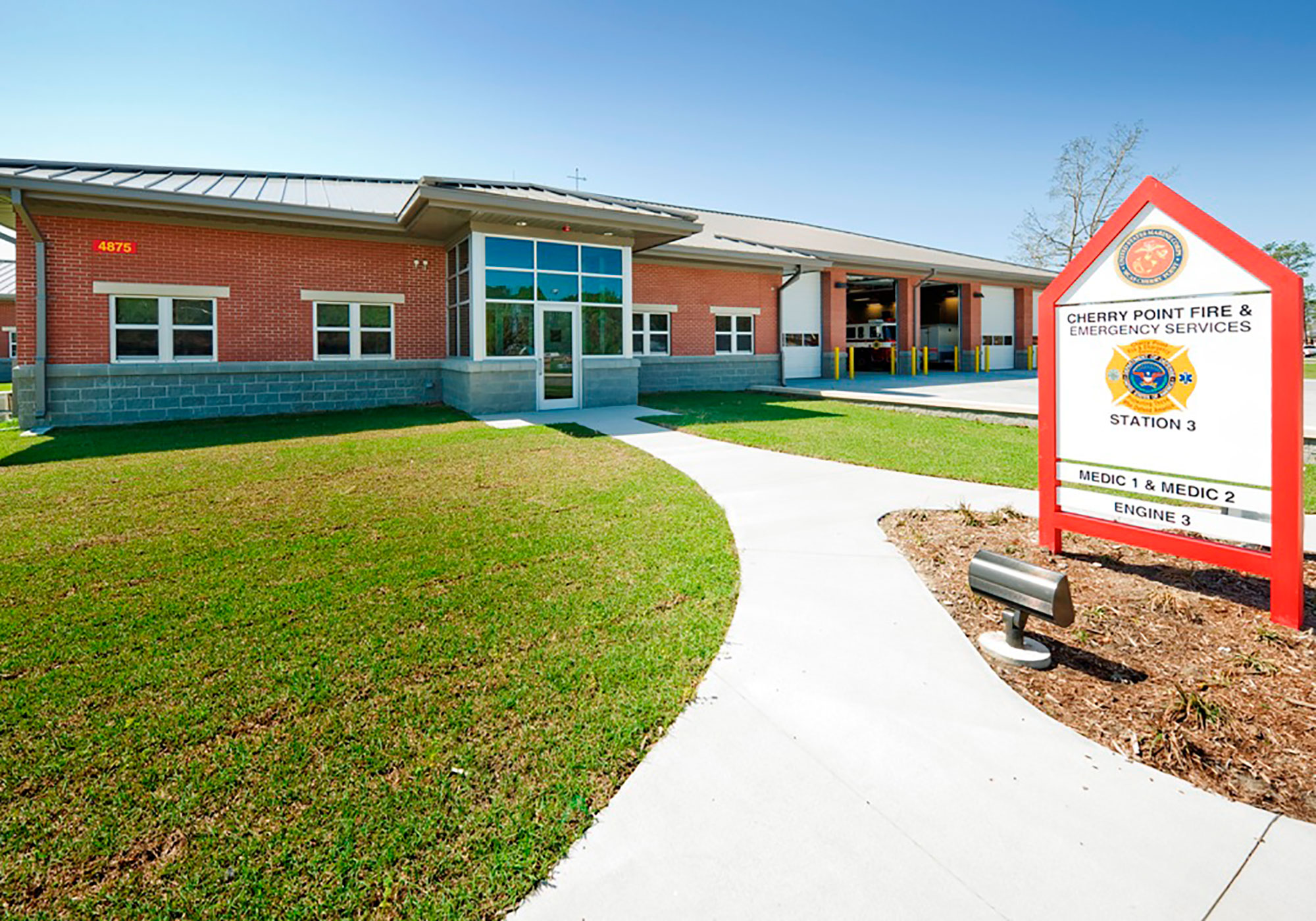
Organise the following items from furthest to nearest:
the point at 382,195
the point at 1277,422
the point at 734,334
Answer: the point at 734,334 < the point at 382,195 < the point at 1277,422

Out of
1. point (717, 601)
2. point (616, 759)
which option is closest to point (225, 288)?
point (717, 601)

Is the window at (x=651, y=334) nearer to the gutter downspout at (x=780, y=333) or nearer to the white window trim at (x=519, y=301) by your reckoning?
the white window trim at (x=519, y=301)

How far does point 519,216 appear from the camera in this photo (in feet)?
47.2

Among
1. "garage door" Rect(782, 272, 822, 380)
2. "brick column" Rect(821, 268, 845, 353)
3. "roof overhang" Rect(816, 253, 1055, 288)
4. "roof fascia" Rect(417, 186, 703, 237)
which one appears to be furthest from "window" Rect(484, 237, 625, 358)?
"brick column" Rect(821, 268, 845, 353)

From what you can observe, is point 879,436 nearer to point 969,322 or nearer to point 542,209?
point 542,209

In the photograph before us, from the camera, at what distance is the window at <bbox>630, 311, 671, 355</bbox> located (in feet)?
69.1

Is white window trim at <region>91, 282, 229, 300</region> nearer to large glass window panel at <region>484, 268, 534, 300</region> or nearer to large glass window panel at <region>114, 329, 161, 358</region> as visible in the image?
large glass window panel at <region>114, 329, 161, 358</region>

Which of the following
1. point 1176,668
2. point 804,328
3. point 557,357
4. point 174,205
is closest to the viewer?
point 1176,668

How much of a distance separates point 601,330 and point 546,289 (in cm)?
173

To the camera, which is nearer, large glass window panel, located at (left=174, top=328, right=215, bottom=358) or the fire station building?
the fire station building

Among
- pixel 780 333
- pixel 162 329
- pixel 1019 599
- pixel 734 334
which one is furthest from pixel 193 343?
pixel 1019 599

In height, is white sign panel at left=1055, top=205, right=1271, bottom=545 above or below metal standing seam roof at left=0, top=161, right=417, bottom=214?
below

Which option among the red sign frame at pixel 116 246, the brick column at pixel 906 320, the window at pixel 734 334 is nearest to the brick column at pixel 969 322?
the brick column at pixel 906 320

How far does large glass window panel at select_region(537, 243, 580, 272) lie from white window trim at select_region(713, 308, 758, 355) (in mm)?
7179
